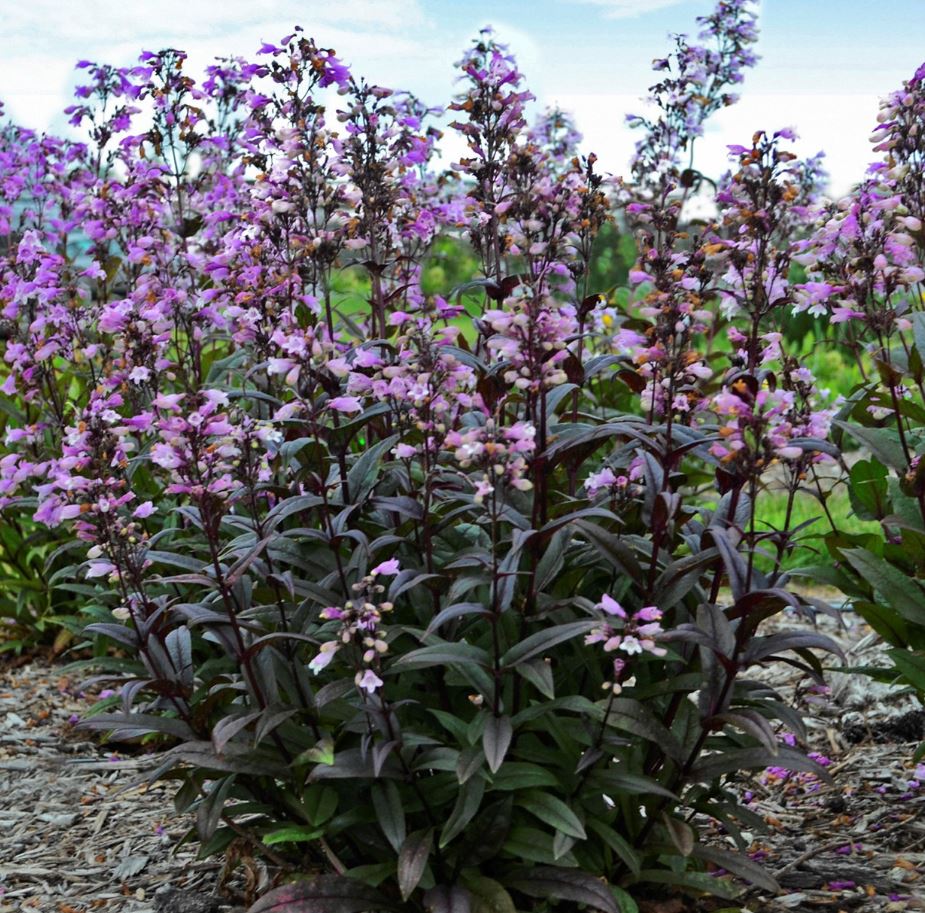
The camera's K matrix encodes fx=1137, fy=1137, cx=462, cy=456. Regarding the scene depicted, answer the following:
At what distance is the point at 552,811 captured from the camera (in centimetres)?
257

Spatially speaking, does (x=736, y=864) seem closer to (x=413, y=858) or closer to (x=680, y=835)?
(x=680, y=835)

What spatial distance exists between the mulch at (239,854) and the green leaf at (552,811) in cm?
52

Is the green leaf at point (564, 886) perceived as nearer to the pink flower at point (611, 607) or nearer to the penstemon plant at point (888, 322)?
the pink flower at point (611, 607)

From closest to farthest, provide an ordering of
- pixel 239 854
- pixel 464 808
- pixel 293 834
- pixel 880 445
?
pixel 464 808 < pixel 293 834 < pixel 239 854 < pixel 880 445

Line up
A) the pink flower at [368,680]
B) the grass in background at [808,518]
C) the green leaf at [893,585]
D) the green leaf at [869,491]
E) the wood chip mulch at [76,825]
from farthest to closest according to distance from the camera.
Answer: the grass in background at [808,518] < the green leaf at [869,491] < the wood chip mulch at [76,825] < the green leaf at [893,585] < the pink flower at [368,680]

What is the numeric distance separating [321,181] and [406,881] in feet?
6.26

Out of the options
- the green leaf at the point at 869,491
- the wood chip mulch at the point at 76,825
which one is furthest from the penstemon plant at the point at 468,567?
the green leaf at the point at 869,491

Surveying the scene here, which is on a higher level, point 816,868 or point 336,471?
point 336,471

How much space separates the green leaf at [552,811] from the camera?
8.22ft

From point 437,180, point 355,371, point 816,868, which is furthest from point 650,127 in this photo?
point 816,868

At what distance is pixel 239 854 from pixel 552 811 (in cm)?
90

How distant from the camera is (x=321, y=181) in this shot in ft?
10.7

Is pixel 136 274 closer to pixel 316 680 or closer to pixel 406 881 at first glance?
pixel 316 680

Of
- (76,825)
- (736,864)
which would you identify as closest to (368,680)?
(736,864)
